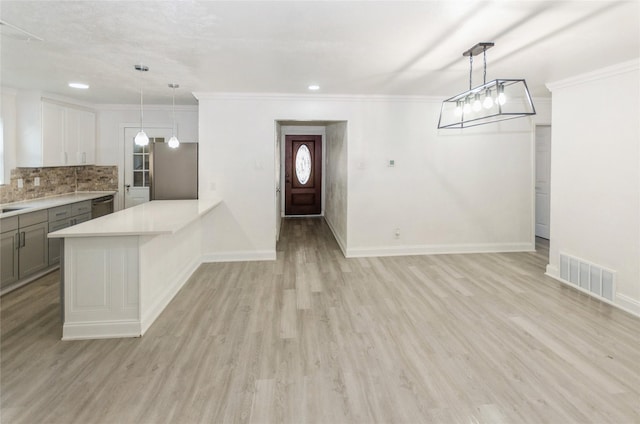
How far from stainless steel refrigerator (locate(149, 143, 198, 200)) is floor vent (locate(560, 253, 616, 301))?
4854 millimetres

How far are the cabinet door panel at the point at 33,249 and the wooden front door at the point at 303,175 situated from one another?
19.0ft

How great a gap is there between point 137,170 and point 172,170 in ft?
4.40

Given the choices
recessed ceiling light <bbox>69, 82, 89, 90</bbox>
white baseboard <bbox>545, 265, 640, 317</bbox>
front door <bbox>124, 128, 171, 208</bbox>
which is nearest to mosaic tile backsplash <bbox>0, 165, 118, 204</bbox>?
front door <bbox>124, 128, 171, 208</bbox>

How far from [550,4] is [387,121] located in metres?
3.24

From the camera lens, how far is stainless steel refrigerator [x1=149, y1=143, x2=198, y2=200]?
5367 mm

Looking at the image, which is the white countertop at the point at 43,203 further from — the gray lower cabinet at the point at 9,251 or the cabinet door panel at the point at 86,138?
A: the cabinet door panel at the point at 86,138

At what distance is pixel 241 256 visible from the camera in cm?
545

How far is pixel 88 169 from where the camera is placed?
629 cm

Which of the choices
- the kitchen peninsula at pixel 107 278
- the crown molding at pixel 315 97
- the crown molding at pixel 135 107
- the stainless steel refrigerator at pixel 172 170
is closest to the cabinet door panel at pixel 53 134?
the crown molding at pixel 135 107

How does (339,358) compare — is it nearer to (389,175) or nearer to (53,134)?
(389,175)

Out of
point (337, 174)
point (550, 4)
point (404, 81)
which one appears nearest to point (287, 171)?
point (337, 174)

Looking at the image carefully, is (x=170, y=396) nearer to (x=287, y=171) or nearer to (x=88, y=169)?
(x=88, y=169)

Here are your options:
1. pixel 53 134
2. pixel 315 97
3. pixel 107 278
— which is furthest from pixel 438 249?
pixel 53 134

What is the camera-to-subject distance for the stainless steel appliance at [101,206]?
18.4 ft
